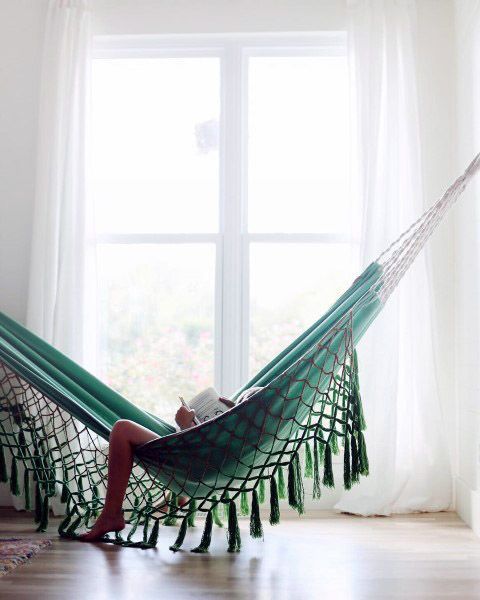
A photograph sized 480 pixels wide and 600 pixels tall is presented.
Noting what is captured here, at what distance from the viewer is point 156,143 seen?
12.4 ft

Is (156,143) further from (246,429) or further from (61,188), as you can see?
(246,429)

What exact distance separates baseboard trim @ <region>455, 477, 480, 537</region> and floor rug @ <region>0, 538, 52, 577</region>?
1.55 metres

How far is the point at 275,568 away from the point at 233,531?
0.21 meters

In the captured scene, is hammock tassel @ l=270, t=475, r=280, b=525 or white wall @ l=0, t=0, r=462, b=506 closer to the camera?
hammock tassel @ l=270, t=475, r=280, b=525

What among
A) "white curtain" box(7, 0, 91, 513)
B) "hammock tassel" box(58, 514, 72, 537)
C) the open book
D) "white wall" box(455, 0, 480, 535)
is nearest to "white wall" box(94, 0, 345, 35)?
"white curtain" box(7, 0, 91, 513)

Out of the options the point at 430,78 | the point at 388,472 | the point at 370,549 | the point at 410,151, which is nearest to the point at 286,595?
the point at 370,549

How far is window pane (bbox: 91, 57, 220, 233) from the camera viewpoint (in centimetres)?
376

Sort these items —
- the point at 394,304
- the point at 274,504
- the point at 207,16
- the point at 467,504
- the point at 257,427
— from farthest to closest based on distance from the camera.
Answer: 1. the point at 207,16
2. the point at 394,304
3. the point at 467,504
4. the point at 274,504
5. the point at 257,427

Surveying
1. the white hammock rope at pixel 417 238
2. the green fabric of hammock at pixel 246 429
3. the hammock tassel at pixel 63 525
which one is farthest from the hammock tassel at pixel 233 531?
the white hammock rope at pixel 417 238

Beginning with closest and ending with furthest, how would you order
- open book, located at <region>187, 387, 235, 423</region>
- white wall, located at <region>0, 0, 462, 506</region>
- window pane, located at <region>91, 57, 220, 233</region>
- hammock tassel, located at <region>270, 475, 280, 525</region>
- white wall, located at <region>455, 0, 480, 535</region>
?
hammock tassel, located at <region>270, 475, 280, 525</region> < open book, located at <region>187, 387, 235, 423</region> < white wall, located at <region>455, 0, 480, 535</region> < white wall, located at <region>0, 0, 462, 506</region> < window pane, located at <region>91, 57, 220, 233</region>

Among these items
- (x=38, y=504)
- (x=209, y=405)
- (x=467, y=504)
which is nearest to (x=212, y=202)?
(x=209, y=405)

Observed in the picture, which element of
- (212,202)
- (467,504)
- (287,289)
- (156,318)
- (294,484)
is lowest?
(467,504)

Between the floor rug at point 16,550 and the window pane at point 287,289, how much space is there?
1250 millimetres

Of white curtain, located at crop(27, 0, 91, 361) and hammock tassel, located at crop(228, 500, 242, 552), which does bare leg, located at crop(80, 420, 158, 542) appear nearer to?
hammock tassel, located at crop(228, 500, 242, 552)
